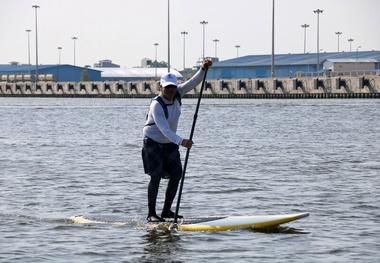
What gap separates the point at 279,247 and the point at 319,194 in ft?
19.1

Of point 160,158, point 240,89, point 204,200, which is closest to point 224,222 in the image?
point 160,158

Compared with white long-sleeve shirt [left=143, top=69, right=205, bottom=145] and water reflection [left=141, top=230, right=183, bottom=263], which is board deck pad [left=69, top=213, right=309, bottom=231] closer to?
water reflection [left=141, top=230, right=183, bottom=263]

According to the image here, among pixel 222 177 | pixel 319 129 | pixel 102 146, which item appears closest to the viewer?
pixel 222 177

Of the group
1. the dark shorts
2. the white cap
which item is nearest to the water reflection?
the dark shorts

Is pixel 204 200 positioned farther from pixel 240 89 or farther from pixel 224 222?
pixel 240 89

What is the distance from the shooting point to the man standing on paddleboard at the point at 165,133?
45.3ft

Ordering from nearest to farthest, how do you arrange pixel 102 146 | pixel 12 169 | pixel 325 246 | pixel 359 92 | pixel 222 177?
pixel 325 246, pixel 222 177, pixel 12 169, pixel 102 146, pixel 359 92

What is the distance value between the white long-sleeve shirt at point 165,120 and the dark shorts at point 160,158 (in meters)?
0.10

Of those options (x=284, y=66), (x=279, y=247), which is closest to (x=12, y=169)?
(x=279, y=247)

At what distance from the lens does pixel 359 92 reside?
10588cm

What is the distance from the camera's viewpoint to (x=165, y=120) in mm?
13820

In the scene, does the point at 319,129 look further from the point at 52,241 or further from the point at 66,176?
the point at 52,241

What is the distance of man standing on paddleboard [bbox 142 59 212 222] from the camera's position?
1381cm

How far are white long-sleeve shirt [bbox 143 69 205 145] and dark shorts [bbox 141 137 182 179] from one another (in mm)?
96
